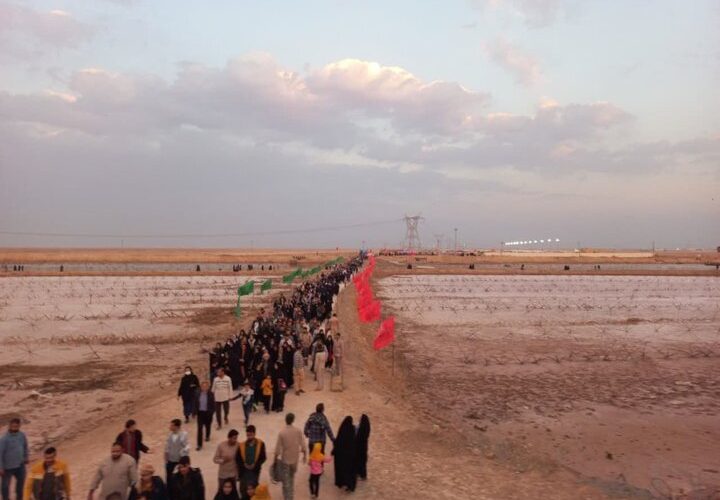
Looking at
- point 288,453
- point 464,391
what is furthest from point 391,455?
point 464,391

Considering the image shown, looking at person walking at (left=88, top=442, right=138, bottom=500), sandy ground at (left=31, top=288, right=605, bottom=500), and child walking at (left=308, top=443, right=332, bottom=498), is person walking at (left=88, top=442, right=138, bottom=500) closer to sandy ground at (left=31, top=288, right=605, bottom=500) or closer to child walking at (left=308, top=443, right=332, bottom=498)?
sandy ground at (left=31, top=288, right=605, bottom=500)

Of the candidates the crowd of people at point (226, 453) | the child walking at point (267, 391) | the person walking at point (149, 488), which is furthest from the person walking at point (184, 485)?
the child walking at point (267, 391)

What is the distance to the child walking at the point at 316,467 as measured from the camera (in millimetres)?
7934

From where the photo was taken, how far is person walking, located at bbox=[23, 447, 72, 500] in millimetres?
6602

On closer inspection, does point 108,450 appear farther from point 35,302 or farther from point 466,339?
point 35,302

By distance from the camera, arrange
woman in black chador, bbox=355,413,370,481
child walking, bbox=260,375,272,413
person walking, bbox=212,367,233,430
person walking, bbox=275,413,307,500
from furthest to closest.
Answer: child walking, bbox=260,375,272,413 → person walking, bbox=212,367,233,430 → woman in black chador, bbox=355,413,370,481 → person walking, bbox=275,413,307,500

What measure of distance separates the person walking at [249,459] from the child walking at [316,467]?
94cm

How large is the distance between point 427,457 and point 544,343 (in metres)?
14.0

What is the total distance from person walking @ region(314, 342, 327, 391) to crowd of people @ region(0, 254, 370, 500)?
18 centimetres

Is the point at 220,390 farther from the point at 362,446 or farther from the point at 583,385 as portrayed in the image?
the point at 583,385

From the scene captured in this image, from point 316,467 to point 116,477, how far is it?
277 centimetres

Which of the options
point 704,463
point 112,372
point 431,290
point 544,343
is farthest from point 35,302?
point 704,463

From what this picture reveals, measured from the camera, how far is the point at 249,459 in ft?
23.6

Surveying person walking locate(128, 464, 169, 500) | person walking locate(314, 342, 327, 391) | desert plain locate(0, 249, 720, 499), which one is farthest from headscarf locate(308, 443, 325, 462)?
person walking locate(314, 342, 327, 391)
